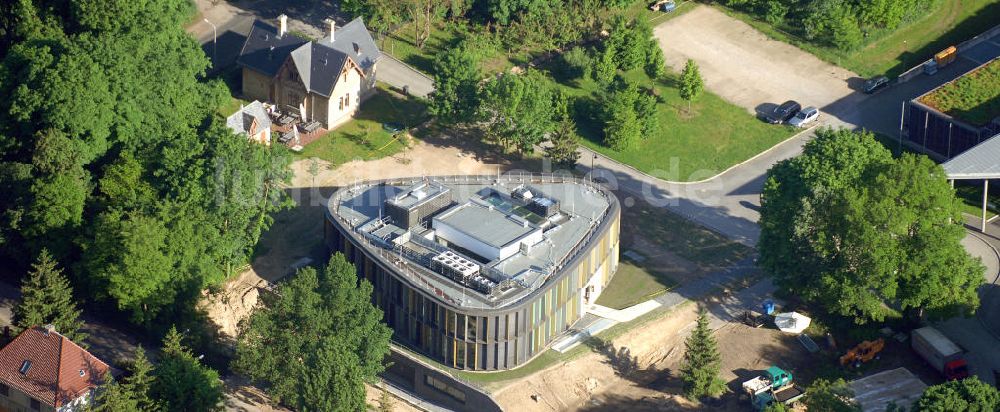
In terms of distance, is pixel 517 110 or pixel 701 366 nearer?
pixel 701 366

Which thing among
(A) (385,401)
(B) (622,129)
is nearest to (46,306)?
(A) (385,401)

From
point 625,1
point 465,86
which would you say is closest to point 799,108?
point 625,1

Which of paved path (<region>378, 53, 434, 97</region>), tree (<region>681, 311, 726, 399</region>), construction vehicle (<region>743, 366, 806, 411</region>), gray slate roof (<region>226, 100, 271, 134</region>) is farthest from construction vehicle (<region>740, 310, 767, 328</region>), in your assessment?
gray slate roof (<region>226, 100, 271, 134</region>)

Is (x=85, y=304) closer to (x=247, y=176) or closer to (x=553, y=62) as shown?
(x=247, y=176)

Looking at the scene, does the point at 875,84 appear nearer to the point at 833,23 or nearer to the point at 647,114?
the point at 833,23

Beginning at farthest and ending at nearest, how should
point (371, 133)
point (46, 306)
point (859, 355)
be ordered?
1. point (371, 133)
2. point (859, 355)
3. point (46, 306)

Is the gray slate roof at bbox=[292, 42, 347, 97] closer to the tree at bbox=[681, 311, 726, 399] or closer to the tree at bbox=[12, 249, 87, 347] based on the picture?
the tree at bbox=[12, 249, 87, 347]
